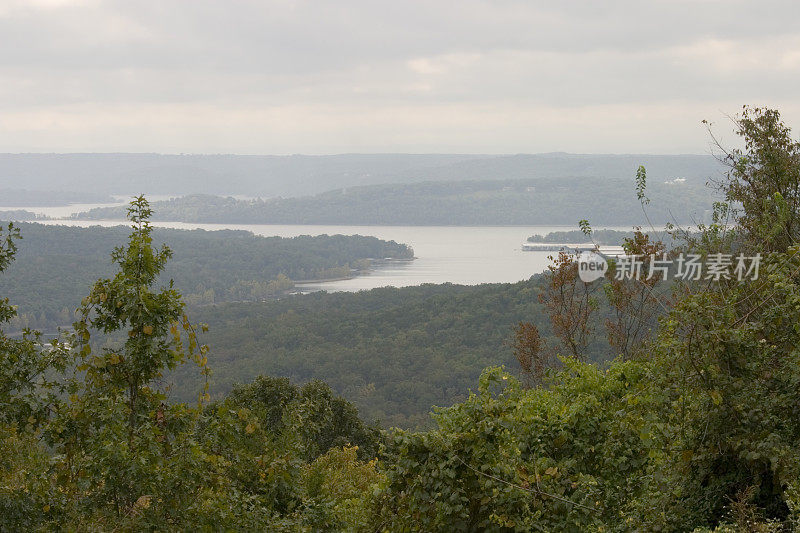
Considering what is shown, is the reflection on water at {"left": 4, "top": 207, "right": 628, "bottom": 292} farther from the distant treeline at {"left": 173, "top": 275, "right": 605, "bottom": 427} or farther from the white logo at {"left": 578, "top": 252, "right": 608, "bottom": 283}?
the white logo at {"left": 578, "top": 252, "right": 608, "bottom": 283}

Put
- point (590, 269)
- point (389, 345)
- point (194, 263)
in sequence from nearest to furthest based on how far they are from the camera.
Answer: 1. point (590, 269)
2. point (389, 345)
3. point (194, 263)

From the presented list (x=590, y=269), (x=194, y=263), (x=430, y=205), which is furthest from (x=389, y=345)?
(x=430, y=205)

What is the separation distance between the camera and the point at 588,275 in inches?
617

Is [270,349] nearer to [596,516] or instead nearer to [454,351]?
[454,351]

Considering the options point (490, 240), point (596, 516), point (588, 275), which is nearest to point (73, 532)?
point (596, 516)

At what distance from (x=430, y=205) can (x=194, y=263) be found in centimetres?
6954

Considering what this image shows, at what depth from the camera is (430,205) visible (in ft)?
534

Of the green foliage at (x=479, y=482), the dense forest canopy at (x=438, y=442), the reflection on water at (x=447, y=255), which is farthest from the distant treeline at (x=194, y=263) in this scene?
the green foliage at (x=479, y=482)

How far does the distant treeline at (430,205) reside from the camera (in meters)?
136

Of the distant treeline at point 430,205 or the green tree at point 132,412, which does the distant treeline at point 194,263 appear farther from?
the green tree at point 132,412

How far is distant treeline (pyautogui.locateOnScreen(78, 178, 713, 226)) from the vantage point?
136 meters

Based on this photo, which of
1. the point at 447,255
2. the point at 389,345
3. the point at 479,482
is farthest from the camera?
the point at 447,255

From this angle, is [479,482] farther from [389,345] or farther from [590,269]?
[389,345]

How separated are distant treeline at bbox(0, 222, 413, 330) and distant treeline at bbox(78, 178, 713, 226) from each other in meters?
27.0
